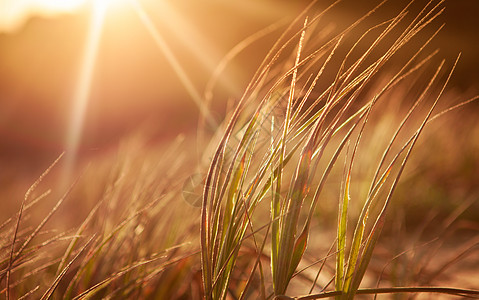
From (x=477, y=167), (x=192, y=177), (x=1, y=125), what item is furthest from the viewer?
(x=1, y=125)

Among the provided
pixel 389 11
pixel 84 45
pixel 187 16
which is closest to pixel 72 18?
pixel 84 45

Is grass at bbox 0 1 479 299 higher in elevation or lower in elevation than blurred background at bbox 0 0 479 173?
lower

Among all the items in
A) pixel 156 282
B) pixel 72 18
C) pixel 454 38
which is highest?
pixel 72 18

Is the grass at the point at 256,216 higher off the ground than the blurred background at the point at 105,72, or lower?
lower

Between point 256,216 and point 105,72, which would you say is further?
point 105,72

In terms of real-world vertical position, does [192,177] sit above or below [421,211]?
above

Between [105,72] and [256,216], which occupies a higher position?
[105,72]

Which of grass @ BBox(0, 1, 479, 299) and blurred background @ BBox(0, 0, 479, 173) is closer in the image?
grass @ BBox(0, 1, 479, 299)

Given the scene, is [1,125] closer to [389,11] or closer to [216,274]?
[389,11]

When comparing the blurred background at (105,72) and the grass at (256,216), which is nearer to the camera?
the grass at (256,216)

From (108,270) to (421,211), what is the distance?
5.46ft

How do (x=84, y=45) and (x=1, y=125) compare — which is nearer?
(x=1, y=125)

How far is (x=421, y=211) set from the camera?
2.04m

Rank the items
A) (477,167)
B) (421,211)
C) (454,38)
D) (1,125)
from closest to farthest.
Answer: (421,211) → (477,167) → (454,38) → (1,125)
